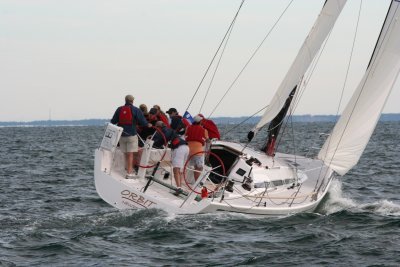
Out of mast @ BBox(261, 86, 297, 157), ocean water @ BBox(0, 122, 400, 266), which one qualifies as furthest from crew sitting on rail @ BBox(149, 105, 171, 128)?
mast @ BBox(261, 86, 297, 157)

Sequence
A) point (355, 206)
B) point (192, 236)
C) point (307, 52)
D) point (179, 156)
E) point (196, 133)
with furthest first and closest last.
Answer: point (307, 52), point (355, 206), point (196, 133), point (179, 156), point (192, 236)

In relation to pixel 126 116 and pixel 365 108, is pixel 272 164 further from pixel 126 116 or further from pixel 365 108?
pixel 126 116

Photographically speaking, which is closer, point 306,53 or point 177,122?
point 177,122

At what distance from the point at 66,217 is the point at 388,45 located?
6976 millimetres

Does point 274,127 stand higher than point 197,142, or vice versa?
point 274,127

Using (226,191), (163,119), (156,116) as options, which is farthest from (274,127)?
(226,191)

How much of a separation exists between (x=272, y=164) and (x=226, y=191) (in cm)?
247

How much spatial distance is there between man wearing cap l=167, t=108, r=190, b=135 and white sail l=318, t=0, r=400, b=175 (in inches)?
118

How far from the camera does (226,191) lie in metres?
12.6

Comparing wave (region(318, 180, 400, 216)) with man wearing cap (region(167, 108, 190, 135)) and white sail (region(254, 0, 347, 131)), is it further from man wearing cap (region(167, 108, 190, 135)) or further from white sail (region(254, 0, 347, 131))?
man wearing cap (region(167, 108, 190, 135))

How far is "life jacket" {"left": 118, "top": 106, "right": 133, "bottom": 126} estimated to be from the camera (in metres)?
12.5

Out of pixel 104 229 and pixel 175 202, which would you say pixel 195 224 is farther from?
pixel 104 229

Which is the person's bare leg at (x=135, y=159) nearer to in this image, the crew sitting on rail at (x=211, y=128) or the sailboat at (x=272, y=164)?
the sailboat at (x=272, y=164)

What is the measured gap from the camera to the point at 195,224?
11555 mm
